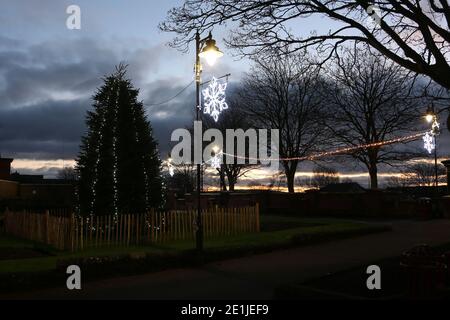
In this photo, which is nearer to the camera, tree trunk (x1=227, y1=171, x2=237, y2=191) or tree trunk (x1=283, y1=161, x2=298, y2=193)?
tree trunk (x1=283, y1=161, x2=298, y2=193)

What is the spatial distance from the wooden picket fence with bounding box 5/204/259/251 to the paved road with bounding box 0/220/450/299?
145 inches

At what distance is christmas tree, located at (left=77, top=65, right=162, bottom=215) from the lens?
60.8 ft

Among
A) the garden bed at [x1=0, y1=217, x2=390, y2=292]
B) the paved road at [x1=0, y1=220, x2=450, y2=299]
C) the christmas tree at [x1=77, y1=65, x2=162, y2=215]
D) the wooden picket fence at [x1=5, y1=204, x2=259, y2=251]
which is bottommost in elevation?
the paved road at [x1=0, y1=220, x2=450, y2=299]

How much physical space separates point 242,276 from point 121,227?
590 centimetres

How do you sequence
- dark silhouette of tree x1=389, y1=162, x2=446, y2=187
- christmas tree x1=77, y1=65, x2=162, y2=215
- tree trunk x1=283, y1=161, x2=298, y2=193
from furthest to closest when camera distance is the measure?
dark silhouette of tree x1=389, y1=162, x2=446, y2=187
tree trunk x1=283, y1=161, x2=298, y2=193
christmas tree x1=77, y1=65, x2=162, y2=215

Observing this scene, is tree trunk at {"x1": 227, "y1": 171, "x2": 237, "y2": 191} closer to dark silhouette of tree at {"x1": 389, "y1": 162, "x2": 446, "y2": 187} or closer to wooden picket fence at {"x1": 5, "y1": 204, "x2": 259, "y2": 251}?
wooden picket fence at {"x1": 5, "y1": 204, "x2": 259, "y2": 251}

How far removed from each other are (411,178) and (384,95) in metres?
62.7

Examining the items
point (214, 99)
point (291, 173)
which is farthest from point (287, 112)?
point (214, 99)

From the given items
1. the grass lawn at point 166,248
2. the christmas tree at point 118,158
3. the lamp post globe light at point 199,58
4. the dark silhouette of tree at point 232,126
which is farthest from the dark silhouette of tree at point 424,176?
the lamp post globe light at point 199,58

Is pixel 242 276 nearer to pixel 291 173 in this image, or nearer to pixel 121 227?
pixel 121 227

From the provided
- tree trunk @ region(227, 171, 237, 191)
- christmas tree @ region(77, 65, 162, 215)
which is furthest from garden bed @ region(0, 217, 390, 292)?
tree trunk @ region(227, 171, 237, 191)

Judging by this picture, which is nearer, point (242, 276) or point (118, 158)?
point (242, 276)

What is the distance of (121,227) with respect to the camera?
16438 millimetres

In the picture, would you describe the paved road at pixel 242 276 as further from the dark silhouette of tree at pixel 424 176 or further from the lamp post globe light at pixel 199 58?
the dark silhouette of tree at pixel 424 176
